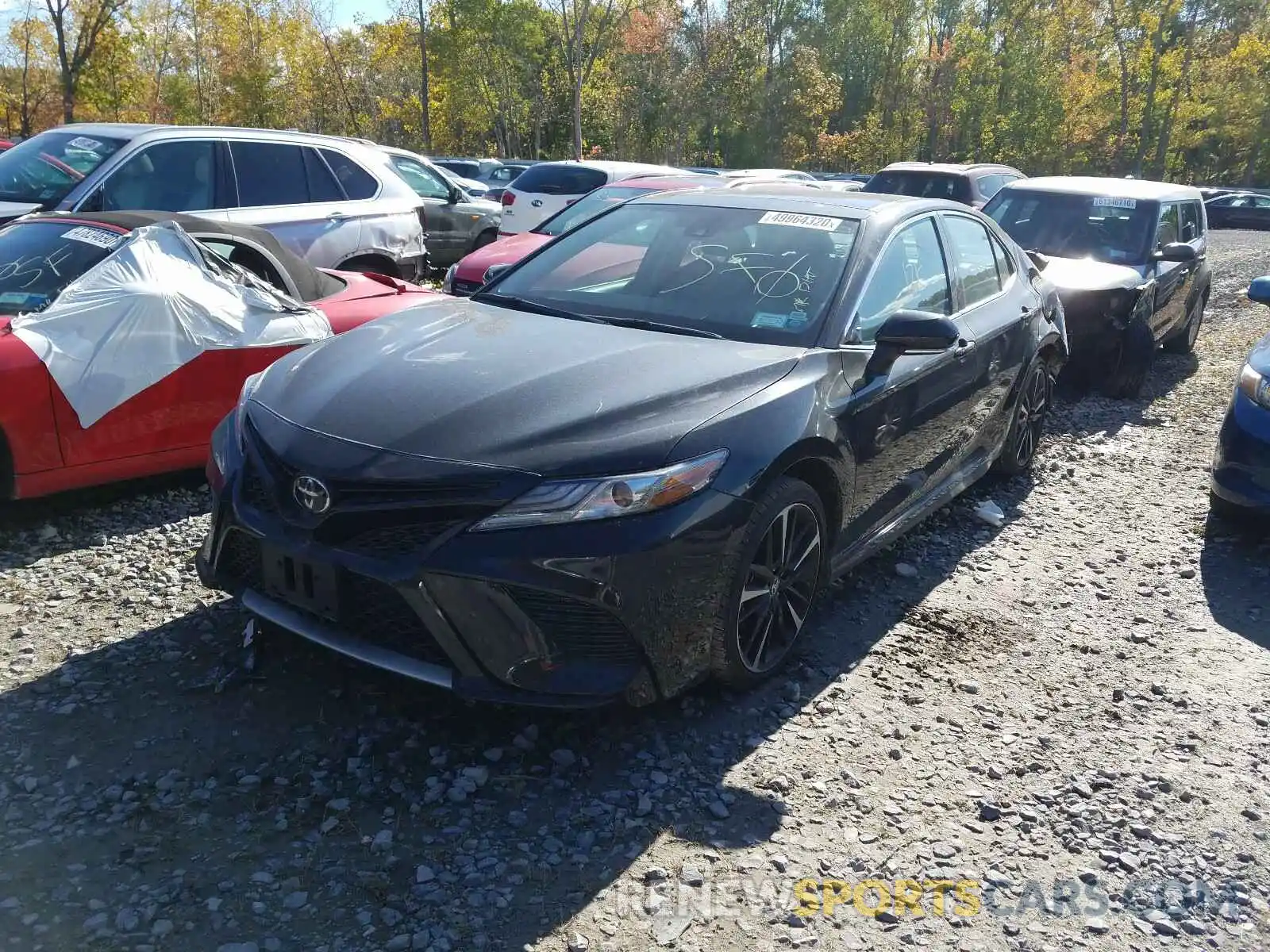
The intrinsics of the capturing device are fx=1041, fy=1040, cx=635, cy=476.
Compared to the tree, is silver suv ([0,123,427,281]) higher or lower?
lower

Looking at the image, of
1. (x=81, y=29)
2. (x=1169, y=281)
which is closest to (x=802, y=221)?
(x=1169, y=281)

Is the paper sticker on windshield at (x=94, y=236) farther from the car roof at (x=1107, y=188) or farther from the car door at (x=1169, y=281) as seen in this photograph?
the car roof at (x=1107, y=188)

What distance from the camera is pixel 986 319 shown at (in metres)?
5.09

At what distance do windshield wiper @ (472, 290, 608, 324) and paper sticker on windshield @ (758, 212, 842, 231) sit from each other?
35.1 inches

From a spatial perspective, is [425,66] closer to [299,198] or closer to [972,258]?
[299,198]

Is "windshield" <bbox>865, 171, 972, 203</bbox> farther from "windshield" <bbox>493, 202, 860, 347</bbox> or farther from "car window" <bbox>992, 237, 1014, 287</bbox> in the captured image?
"windshield" <bbox>493, 202, 860, 347</bbox>

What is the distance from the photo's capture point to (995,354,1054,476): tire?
575 centimetres

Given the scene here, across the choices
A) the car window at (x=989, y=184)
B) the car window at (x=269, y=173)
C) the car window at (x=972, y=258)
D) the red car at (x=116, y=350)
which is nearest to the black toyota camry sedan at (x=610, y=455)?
the car window at (x=972, y=258)

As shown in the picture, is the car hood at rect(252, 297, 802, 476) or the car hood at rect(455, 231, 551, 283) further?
the car hood at rect(455, 231, 551, 283)

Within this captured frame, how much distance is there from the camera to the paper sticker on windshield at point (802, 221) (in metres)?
4.30

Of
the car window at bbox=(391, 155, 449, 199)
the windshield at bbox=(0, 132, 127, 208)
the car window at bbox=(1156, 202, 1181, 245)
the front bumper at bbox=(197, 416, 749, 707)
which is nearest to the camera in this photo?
the front bumper at bbox=(197, 416, 749, 707)

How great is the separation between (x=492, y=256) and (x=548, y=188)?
4981 mm

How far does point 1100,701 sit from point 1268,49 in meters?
52.0

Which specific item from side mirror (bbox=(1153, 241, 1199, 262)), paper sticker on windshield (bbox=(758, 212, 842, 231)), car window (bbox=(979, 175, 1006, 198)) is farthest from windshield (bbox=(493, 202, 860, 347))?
car window (bbox=(979, 175, 1006, 198))
